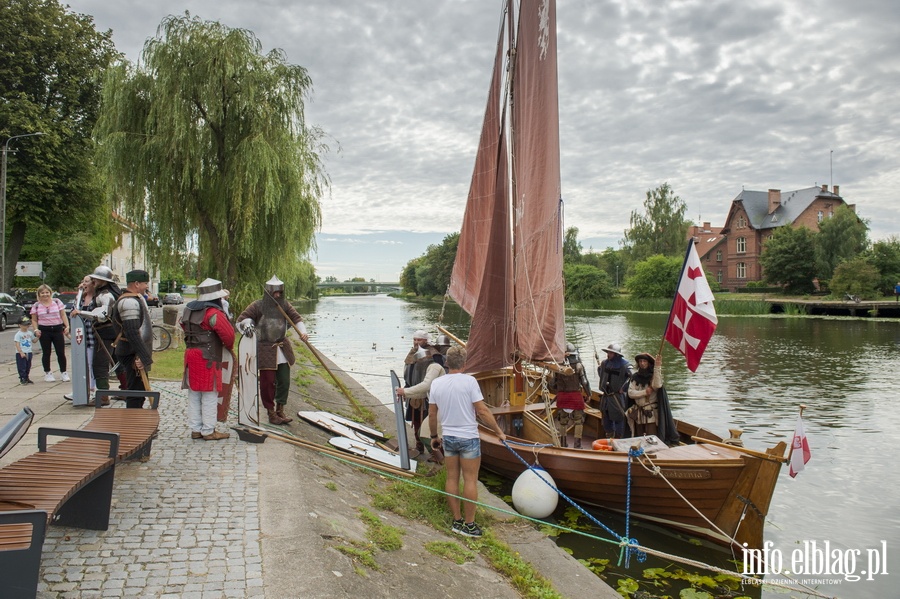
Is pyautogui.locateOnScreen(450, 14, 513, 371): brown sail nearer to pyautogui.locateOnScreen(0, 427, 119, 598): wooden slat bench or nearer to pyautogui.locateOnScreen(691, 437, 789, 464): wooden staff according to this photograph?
pyautogui.locateOnScreen(691, 437, 789, 464): wooden staff

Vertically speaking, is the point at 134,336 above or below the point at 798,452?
above

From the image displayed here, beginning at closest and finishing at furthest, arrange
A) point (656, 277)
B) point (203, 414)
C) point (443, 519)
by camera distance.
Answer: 1. point (443, 519)
2. point (203, 414)
3. point (656, 277)

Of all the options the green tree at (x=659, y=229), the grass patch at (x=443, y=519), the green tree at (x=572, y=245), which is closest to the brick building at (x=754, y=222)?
the green tree at (x=659, y=229)

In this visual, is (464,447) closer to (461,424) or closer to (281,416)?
(461,424)

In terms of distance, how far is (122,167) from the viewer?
16.1 meters

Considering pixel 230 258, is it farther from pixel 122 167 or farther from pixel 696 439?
pixel 696 439

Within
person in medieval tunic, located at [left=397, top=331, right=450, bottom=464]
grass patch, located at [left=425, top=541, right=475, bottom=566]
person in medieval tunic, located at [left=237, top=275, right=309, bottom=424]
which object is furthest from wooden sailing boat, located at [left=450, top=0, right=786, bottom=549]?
person in medieval tunic, located at [left=237, top=275, right=309, bottom=424]

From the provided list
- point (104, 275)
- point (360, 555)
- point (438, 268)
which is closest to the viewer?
point (360, 555)

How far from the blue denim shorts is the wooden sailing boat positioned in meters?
2.39

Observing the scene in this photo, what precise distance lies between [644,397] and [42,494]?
7.05m

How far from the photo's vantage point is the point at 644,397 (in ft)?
28.3

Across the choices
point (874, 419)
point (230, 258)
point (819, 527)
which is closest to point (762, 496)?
point (819, 527)

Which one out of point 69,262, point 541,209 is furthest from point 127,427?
point 69,262

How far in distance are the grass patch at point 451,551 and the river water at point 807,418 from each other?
7.46 feet
